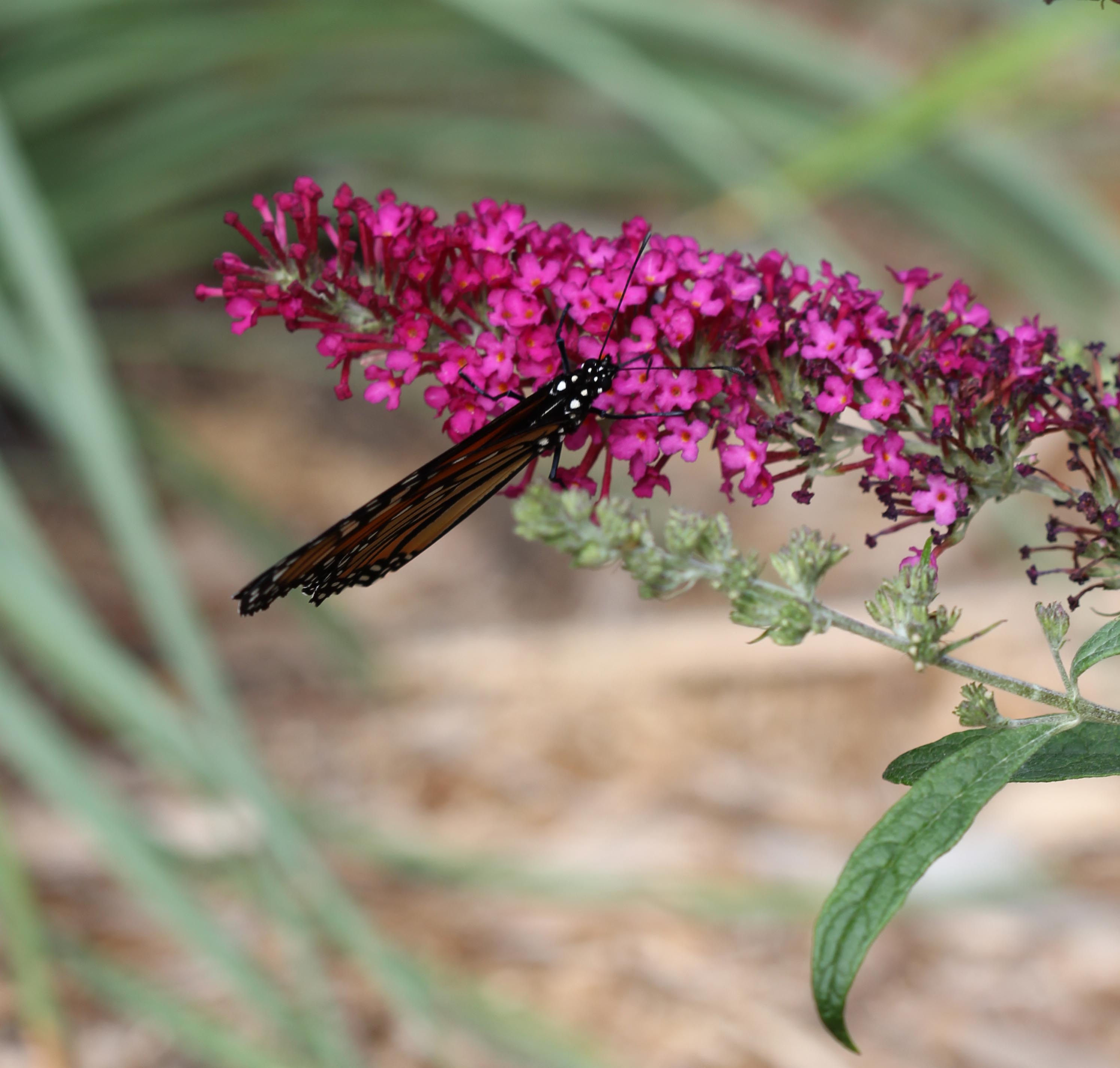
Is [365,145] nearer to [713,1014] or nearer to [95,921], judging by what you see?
[95,921]

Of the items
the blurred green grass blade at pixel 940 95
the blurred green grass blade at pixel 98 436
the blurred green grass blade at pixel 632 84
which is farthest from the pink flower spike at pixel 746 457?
the blurred green grass blade at pixel 632 84

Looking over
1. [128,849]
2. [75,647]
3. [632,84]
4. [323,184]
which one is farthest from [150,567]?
[323,184]

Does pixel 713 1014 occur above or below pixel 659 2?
below

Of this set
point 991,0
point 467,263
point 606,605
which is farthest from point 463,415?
point 991,0

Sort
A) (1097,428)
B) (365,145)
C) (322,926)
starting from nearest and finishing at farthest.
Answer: (1097,428), (322,926), (365,145)

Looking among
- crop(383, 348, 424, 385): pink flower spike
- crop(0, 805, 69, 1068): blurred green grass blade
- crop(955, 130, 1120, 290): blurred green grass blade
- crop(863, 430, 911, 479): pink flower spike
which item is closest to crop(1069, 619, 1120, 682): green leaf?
crop(863, 430, 911, 479): pink flower spike

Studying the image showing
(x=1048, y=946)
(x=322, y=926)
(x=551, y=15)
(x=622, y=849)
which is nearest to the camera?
(x=322, y=926)

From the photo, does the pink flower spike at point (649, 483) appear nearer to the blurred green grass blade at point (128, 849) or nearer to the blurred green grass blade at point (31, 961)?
the blurred green grass blade at point (128, 849)

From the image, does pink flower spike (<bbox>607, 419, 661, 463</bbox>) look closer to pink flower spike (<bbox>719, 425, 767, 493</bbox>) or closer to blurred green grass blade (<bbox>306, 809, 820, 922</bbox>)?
pink flower spike (<bbox>719, 425, 767, 493</bbox>)
